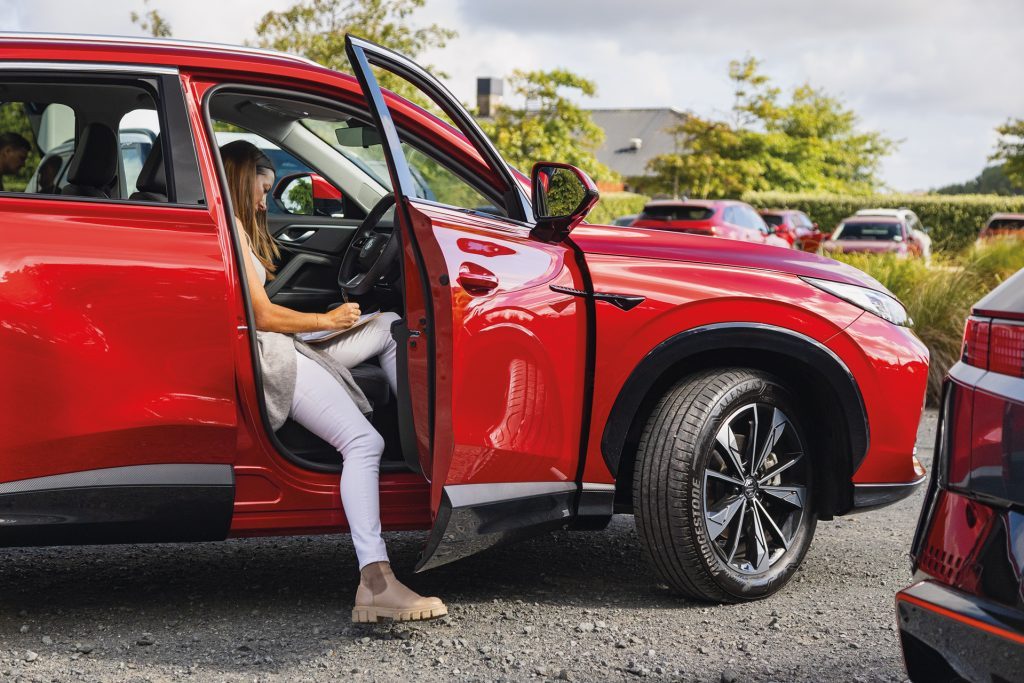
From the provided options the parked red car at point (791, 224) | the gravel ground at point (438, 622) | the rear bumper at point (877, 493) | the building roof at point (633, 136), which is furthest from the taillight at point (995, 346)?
the building roof at point (633, 136)

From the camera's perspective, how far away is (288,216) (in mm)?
5082

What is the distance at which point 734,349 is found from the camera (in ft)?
13.6

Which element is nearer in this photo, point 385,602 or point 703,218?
point 385,602

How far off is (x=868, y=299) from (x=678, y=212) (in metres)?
17.6

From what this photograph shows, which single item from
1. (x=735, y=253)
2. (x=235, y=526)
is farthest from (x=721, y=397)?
(x=235, y=526)

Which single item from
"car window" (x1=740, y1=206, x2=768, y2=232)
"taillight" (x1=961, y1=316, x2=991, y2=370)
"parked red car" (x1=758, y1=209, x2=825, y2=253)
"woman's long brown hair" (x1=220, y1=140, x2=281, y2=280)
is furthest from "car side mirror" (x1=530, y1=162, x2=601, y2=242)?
"parked red car" (x1=758, y1=209, x2=825, y2=253)

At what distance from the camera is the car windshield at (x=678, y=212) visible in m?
21.4

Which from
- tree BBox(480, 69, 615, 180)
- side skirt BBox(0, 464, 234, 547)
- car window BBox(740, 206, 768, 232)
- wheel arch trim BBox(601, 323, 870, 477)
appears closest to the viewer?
side skirt BBox(0, 464, 234, 547)

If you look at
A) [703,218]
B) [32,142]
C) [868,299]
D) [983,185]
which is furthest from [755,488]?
[983,185]

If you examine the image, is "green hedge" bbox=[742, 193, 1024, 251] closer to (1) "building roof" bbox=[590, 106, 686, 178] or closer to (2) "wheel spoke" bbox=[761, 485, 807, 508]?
(2) "wheel spoke" bbox=[761, 485, 807, 508]

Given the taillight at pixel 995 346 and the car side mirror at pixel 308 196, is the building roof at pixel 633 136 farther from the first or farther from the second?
the taillight at pixel 995 346

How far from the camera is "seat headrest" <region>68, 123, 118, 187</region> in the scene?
3770 millimetres

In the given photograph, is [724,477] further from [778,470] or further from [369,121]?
[369,121]

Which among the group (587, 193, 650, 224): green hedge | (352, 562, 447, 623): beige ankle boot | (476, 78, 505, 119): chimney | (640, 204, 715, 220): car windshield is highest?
(476, 78, 505, 119): chimney
